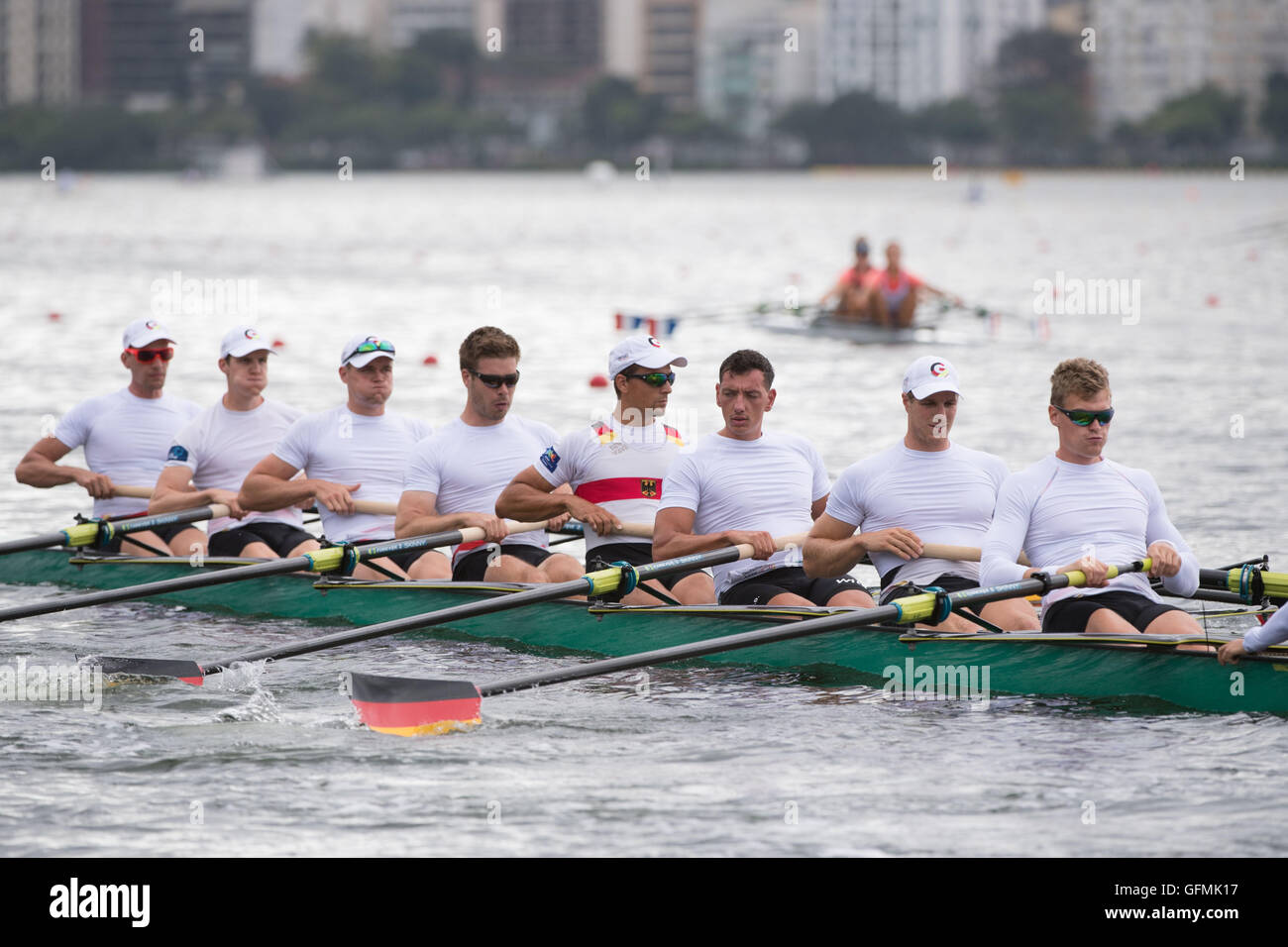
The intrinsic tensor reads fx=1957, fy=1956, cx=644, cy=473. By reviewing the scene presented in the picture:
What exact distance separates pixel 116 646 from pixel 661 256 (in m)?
48.8

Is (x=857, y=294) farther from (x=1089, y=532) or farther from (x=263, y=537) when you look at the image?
(x=1089, y=532)

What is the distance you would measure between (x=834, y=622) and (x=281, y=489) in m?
3.79

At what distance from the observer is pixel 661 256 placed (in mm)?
59562

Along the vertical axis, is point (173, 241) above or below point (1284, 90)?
below

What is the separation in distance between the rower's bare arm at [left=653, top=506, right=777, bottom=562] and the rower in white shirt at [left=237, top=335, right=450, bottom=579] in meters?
1.80

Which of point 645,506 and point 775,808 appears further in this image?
point 645,506

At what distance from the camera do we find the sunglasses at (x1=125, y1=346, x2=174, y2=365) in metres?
12.6

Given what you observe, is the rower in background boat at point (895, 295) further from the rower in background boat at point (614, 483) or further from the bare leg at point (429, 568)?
the rower in background boat at point (614, 483)

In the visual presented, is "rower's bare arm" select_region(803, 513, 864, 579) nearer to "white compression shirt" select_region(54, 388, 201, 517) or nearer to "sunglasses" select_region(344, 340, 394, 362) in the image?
"sunglasses" select_region(344, 340, 394, 362)

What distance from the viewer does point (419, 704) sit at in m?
9.16

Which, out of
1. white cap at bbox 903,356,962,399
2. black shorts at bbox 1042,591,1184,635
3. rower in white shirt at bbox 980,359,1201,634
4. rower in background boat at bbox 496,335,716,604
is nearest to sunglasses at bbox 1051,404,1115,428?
rower in white shirt at bbox 980,359,1201,634
